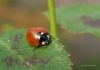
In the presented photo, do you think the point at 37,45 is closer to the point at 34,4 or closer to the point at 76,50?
the point at 76,50

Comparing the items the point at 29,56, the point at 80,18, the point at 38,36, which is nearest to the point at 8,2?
the point at 80,18

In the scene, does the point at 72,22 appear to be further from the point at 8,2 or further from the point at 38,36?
the point at 8,2

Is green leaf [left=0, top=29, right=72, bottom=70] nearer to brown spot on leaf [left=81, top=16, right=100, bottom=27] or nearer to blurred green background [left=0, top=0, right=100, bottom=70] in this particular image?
blurred green background [left=0, top=0, right=100, bottom=70]

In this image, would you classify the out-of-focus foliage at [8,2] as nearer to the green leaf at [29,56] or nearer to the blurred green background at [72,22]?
the blurred green background at [72,22]

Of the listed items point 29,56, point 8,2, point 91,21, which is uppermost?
point 29,56

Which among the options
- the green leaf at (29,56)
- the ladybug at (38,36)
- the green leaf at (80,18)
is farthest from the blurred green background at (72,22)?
the green leaf at (29,56)

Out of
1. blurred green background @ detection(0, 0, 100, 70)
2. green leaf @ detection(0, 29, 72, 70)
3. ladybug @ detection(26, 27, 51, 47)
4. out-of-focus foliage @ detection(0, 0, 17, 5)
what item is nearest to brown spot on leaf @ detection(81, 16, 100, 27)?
blurred green background @ detection(0, 0, 100, 70)

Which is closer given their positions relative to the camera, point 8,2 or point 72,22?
point 72,22
